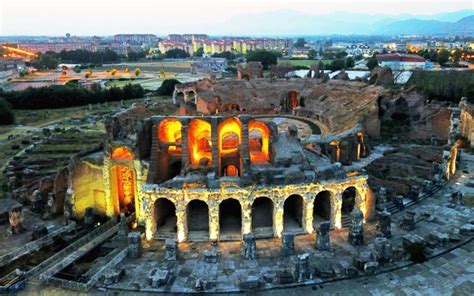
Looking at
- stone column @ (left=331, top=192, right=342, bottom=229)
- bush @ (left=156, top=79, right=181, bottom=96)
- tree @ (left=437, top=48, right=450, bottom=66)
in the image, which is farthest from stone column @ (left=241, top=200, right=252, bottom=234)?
tree @ (left=437, top=48, right=450, bottom=66)

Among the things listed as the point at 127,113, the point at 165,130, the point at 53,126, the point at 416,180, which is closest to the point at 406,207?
the point at 416,180

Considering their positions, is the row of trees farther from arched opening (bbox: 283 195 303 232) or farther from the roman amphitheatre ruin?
arched opening (bbox: 283 195 303 232)

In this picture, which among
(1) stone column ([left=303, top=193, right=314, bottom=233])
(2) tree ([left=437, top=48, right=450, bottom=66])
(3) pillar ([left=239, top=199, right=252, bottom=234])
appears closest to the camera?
(3) pillar ([left=239, top=199, right=252, bottom=234])

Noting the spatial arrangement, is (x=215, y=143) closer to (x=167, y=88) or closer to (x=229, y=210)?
(x=229, y=210)

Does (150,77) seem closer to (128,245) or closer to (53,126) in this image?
(53,126)

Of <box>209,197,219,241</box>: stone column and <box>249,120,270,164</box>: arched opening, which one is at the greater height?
<box>249,120,270,164</box>: arched opening
